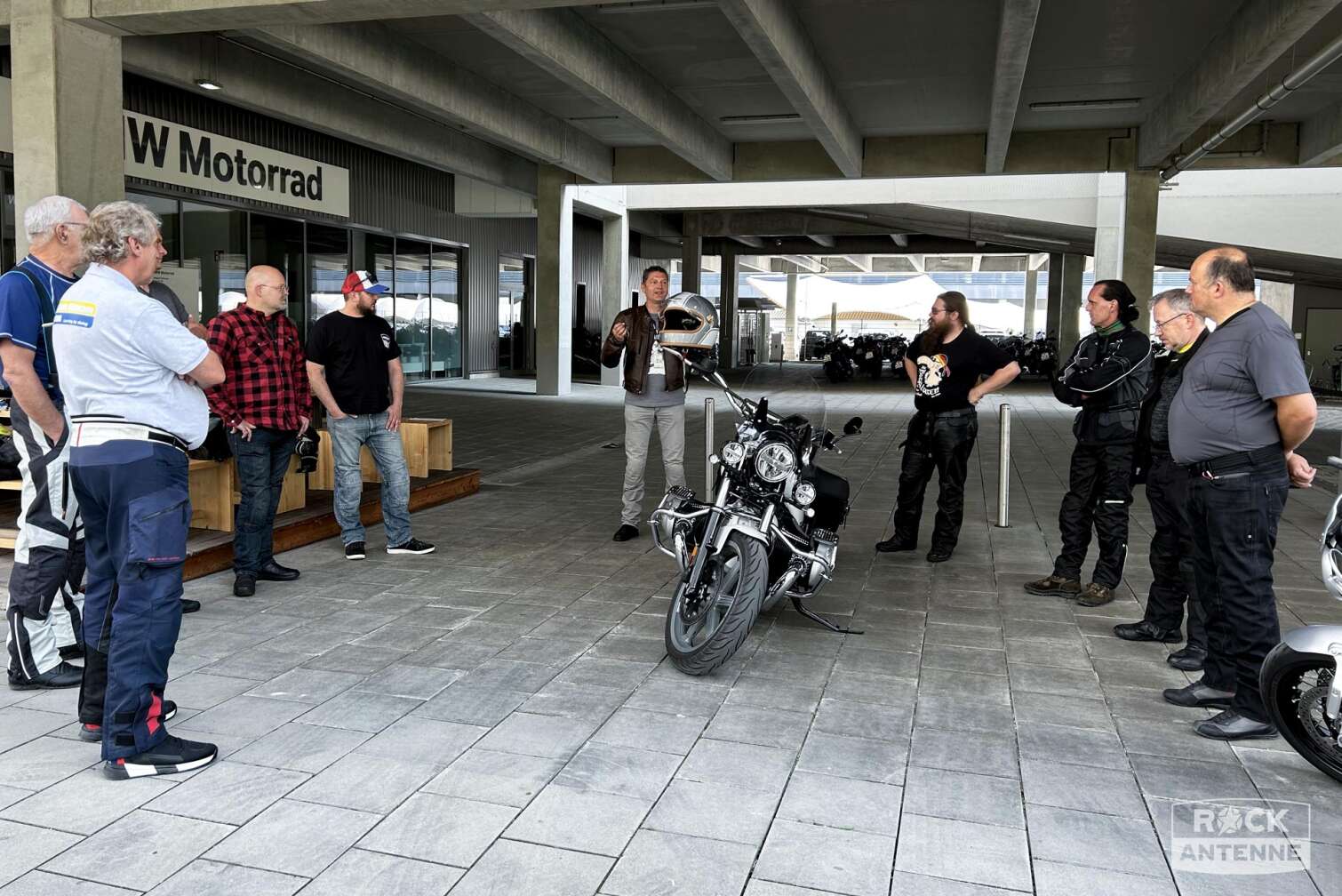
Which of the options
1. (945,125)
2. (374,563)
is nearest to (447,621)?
(374,563)

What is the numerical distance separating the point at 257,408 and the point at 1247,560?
4357 millimetres

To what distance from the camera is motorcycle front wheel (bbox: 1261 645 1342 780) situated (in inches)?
126

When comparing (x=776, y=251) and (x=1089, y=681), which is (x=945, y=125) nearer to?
(x=1089, y=681)

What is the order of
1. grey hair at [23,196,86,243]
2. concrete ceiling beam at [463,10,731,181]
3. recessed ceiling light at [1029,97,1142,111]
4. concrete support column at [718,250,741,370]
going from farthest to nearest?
concrete support column at [718,250,741,370]
recessed ceiling light at [1029,97,1142,111]
concrete ceiling beam at [463,10,731,181]
grey hair at [23,196,86,243]

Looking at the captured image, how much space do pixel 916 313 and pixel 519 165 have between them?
78.0ft

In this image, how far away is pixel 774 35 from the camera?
375 inches

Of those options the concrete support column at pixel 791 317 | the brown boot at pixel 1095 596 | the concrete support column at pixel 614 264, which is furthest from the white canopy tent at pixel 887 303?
the brown boot at pixel 1095 596

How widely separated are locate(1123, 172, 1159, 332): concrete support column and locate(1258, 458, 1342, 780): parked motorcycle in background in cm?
1337

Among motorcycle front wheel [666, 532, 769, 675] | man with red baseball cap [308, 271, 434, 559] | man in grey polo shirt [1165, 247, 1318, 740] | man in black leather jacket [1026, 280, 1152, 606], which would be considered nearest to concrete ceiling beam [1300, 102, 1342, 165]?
man in black leather jacket [1026, 280, 1152, 606]

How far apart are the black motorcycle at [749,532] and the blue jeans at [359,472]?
83.2 inches

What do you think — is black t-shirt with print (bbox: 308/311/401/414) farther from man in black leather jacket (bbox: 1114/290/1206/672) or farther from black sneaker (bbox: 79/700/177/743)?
man in black leather jacket (bbox: 1114/290/1206/672)

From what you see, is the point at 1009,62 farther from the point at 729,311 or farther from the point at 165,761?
the point at 729,311

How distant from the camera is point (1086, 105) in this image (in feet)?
45.7

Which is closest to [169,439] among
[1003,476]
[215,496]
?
[215,496]
